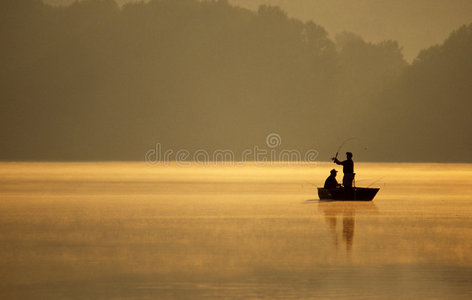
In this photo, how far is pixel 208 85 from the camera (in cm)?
13362

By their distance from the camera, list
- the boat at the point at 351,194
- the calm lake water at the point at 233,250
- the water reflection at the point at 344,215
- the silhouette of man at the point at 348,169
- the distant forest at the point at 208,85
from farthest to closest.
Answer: the distant forest at the point at 208,85 → the boat at the point at 351,194 → the silhouette of man at the point at 348,169 → the water reflection at the point at 344,215 → the calm lake water at the point at 233,250

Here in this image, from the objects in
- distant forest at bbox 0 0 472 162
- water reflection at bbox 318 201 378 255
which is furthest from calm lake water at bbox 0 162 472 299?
distant forest at bbox 0 0 472 162

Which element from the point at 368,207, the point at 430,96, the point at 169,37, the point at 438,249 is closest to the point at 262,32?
the point at 169,37

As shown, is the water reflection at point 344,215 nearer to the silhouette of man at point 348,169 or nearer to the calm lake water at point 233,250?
the calm lake water at point 233,250

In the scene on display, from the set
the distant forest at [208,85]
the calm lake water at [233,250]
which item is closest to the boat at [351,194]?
the calm lake water at [233,250]

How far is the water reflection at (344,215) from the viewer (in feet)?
56.9

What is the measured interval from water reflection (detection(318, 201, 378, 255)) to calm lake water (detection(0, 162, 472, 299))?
3 cm

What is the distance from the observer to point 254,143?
5044 inches

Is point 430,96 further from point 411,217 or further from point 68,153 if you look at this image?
point 411,217

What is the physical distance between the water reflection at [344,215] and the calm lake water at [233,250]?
1.0 inches

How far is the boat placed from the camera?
28.8 metres

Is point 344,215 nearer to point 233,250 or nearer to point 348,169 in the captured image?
point 348,169

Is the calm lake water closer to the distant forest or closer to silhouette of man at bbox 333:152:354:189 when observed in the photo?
silhouette of man at bbox 333:152:354:189

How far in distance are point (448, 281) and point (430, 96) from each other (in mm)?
115945
